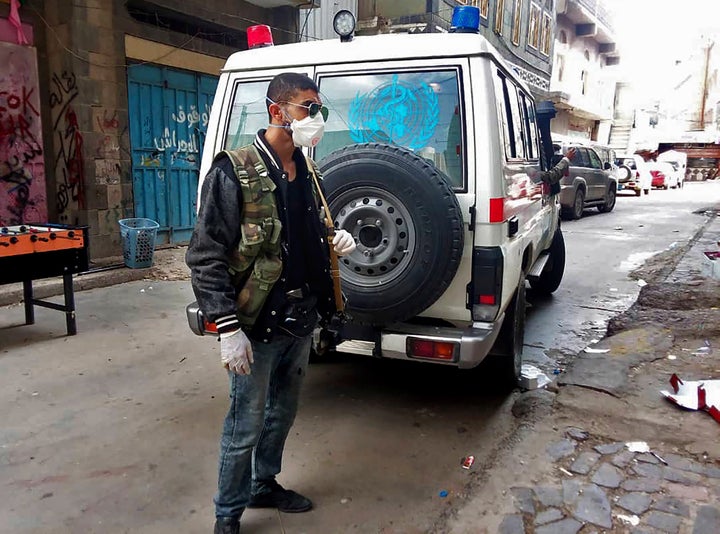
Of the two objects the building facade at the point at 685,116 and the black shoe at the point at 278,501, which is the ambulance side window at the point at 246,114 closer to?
the black shoe at the point at 278,501

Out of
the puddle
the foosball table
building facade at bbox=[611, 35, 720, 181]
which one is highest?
building facade at bbox=[611, 35, 720, 181]

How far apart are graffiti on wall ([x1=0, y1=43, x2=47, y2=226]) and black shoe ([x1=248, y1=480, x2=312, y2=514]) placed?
633 centimetres

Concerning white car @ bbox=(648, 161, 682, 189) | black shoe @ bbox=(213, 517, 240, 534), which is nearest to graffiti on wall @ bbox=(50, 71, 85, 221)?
black shoe @ bbox=(213, 517, 240, 534)

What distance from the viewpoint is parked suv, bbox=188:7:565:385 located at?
3049mm

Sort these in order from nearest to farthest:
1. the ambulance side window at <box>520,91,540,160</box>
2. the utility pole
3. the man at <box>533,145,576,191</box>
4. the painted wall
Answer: the ambulance side window at <box>520,91,540,160</box>
the man at <box>533,145,576,191</box>
the painted wall
the utility pole

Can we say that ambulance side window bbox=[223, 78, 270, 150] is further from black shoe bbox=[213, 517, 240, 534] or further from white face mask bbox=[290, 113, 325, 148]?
black shoe bbox=[213, 517, 240, 534]

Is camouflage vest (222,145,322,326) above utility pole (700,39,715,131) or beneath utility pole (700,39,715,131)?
beneath

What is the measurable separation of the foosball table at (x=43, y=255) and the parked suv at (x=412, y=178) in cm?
216

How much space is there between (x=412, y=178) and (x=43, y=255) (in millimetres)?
3608

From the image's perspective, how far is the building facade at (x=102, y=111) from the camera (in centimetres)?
744

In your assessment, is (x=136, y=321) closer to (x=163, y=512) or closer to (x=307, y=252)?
(x=163, y=512)

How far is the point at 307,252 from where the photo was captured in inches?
97.7

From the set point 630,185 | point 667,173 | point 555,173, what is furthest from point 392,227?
point 667,173

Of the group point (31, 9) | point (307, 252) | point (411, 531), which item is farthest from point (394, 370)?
point (31, 9)
